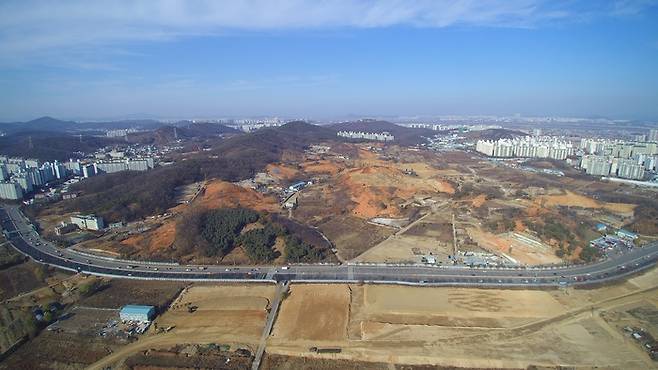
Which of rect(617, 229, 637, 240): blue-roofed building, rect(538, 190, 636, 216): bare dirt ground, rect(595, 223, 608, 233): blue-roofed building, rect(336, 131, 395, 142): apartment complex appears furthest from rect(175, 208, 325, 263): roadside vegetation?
rect(336, 131, 395, 142): apartment complex

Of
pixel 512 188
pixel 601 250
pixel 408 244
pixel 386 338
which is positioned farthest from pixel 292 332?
pixel 512 188

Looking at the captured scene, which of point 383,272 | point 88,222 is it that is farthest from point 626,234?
point 88,222

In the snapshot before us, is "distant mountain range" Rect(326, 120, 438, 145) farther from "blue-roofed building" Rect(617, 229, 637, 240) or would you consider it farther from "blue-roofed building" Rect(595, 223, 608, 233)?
"blue-roofed building" Rect(617, 229, 637, 240)

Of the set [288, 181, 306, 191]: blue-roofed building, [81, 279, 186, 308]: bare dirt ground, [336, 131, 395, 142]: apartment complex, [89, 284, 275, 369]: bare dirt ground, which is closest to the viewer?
[89, 284, 275, 369]: bare dirt ground

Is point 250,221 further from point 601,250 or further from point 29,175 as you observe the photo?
point 29,175

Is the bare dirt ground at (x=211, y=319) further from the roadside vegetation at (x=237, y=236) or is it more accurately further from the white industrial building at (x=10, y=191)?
the white industrial building at (x=10, y=191)

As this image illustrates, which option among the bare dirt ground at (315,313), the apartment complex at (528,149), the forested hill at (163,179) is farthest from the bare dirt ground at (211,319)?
the apartment complex at (528,149)
